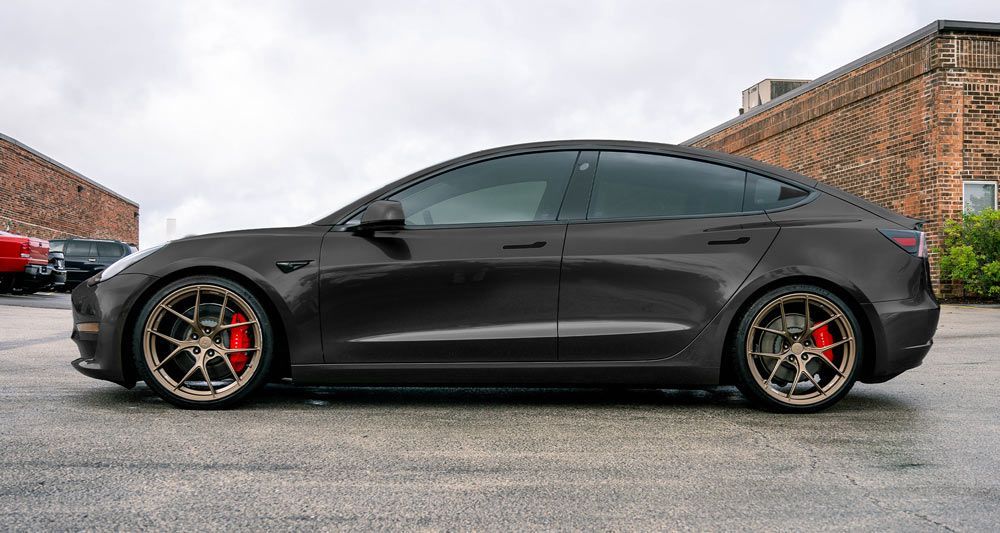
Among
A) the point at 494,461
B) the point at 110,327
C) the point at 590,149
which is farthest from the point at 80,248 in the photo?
the point at 494,461

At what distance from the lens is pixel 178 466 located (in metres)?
3.08

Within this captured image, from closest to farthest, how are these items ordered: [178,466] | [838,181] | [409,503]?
[409,503], [178,466], [838,181]

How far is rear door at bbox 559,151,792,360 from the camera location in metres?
4.12

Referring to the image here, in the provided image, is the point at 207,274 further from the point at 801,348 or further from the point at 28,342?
the point at 28,342

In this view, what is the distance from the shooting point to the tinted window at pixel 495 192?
435 centimetres

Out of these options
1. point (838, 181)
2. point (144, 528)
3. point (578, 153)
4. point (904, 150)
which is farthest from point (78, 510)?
point (838, 181)

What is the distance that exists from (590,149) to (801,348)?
1.57 meters

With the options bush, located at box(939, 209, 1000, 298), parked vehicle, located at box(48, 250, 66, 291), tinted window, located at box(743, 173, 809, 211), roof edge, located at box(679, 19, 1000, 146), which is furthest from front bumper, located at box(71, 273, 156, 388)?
roof edge, located at box(679, 19, 1000, 146)

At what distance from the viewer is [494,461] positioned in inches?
127

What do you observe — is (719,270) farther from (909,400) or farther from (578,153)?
(909,400)

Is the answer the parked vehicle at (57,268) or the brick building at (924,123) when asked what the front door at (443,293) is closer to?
the brick building at (924,123)

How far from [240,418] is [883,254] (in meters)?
3.49

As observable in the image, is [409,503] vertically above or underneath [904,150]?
underneath

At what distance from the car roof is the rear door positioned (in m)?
0.33
